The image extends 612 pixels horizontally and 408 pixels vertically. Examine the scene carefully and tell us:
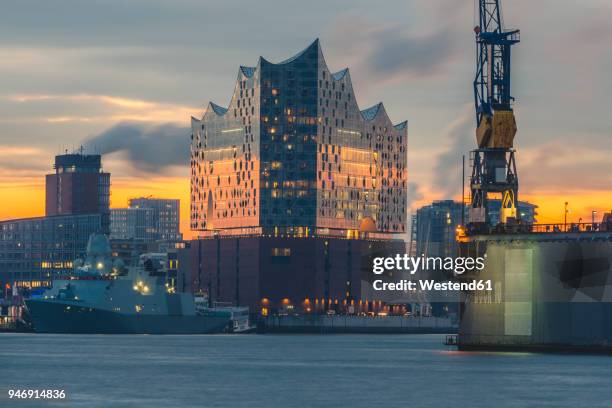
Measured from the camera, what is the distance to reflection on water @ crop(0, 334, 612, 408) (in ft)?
350

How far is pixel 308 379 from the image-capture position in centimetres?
12875

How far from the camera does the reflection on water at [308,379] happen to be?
350 feet

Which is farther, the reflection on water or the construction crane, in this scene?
the construction crane

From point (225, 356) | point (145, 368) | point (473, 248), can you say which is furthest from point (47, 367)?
point (473, 248)

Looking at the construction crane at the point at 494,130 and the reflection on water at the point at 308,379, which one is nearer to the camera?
the reflection on water at the point at 308,379

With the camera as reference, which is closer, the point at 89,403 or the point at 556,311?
the point at 89,403

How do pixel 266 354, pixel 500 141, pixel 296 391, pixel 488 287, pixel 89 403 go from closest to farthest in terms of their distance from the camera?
pixel 89 403 < pixel 296 391 < pixel 488 287 < pixel 500 141 < pixel 266 354

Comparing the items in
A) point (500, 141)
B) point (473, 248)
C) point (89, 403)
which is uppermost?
point (500, 141)

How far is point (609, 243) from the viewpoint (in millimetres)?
139750

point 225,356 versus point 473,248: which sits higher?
point 473,248

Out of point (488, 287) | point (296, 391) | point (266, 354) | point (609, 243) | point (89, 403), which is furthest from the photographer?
point (266, 354)

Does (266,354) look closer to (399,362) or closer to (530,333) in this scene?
(399,362)

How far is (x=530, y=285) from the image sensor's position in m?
146

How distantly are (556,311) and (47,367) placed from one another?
47764 millimetres
